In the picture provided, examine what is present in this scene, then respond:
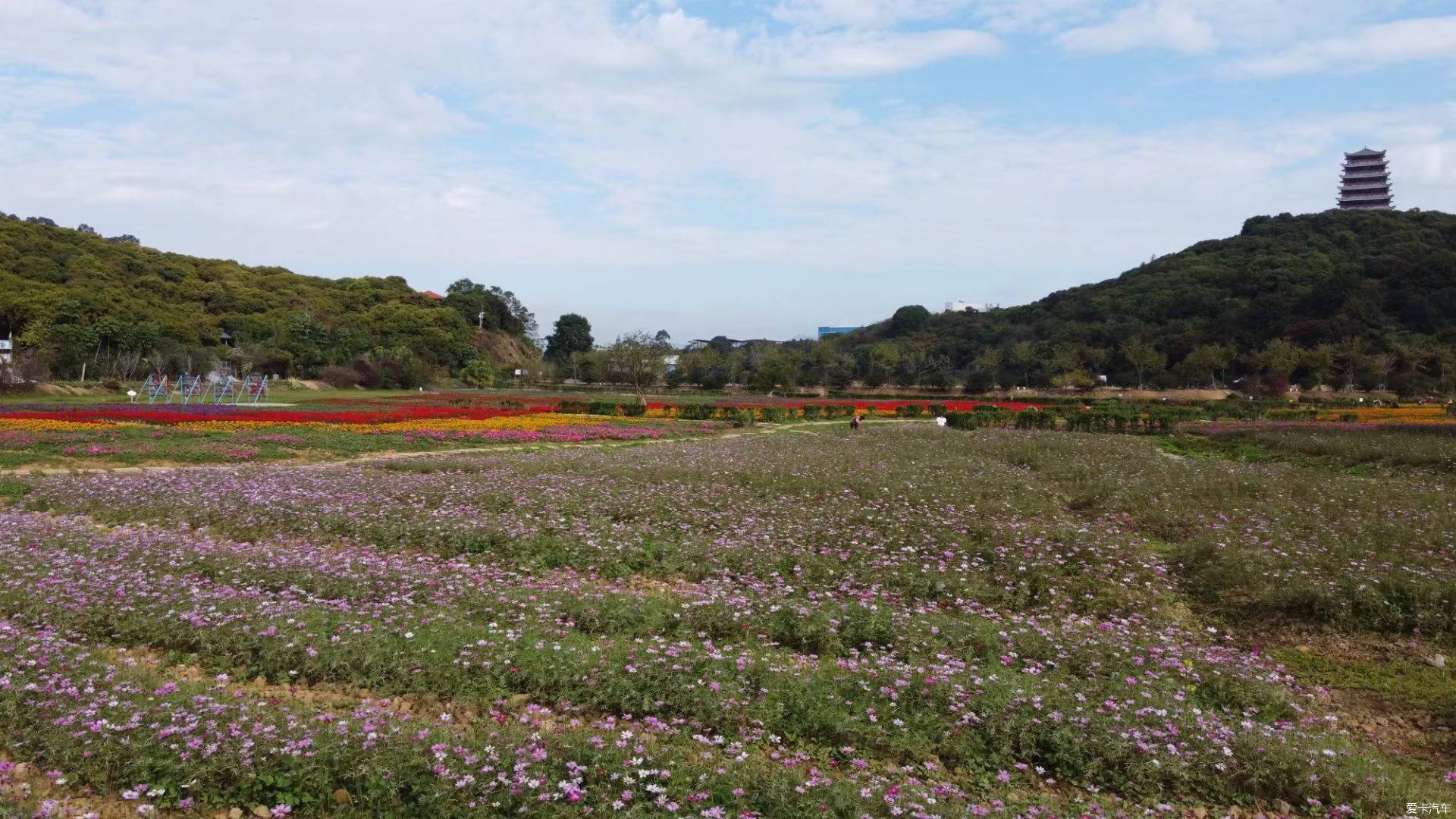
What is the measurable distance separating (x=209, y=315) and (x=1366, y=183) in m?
142

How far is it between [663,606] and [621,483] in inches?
257

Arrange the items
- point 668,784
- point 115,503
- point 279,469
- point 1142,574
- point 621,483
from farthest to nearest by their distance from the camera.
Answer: point 279,469 < point 621,483 < point 115,503 < point 1142,574 < point 668,784

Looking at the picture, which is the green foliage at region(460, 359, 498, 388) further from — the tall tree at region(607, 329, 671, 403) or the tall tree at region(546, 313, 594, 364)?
the tall tree at region(546, 313, 594, 364)

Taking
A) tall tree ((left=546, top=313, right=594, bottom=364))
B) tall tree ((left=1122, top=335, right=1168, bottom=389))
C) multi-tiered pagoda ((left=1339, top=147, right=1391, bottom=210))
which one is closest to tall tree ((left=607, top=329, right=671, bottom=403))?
tall tree ((left=1122, top=335, right=1168, bottom=389))

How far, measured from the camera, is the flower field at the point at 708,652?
4.23 metres

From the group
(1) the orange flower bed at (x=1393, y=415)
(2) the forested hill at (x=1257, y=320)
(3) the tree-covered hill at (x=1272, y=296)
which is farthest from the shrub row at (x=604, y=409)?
(3) the tree-covered hill at (x=1272, y=296)

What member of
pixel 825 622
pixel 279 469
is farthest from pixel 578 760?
pixel 279 469

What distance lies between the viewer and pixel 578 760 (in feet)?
14.4

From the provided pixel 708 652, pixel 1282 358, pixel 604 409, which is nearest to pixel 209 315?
pixel 604 409

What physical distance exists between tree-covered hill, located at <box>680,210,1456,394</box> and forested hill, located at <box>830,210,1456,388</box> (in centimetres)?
16

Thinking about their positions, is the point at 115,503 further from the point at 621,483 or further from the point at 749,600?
the point at 749,600

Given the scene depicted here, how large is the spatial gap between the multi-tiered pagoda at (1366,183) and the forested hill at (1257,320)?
74.4 feet

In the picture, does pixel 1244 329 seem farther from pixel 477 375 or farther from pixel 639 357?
pixel 477 375

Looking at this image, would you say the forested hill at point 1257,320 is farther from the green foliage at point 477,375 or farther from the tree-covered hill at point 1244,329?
the green foliage at point 477,375
